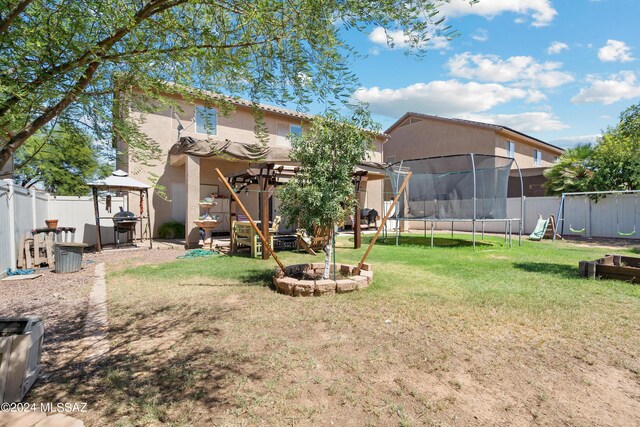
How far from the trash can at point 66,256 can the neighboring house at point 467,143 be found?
1817cm

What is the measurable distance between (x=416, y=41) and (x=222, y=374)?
323 centimetres

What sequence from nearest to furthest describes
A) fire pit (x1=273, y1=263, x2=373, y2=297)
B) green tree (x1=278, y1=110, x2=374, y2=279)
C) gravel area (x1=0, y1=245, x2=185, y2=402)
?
gravel area (x1=0, y1=245, x2=185, y2=402)
fire pit (x1=273, y1=263, x2=373, y2=297)
green tree (x1=278, y1=110, x2=374, y2=279)

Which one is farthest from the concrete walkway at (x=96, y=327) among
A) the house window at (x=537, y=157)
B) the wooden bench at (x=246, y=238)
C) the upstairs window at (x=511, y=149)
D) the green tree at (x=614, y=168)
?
the house window at (x=537, y=157)

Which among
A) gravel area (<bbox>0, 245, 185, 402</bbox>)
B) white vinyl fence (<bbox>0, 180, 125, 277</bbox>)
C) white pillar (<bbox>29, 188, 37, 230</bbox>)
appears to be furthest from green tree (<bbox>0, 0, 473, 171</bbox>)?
white pillar (<bbox>29, 188, 37, 230</bbox>)

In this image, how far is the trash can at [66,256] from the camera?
25.2 feet

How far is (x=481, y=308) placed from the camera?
4.67m

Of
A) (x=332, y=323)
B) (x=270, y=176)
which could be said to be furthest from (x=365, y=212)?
(x=332, y=323)

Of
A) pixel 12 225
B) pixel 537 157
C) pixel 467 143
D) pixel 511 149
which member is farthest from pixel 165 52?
pixel 537 157

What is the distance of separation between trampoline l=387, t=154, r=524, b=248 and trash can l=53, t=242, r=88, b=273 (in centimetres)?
978

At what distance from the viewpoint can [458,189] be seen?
11.7 m

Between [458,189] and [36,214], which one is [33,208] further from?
[458,189]

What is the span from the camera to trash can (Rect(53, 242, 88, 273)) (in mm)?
7688

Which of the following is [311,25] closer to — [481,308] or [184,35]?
[184,35]

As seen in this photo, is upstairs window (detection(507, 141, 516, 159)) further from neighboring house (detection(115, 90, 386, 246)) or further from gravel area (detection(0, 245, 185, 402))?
gravel area (detection(0, 245, 185, 402))
